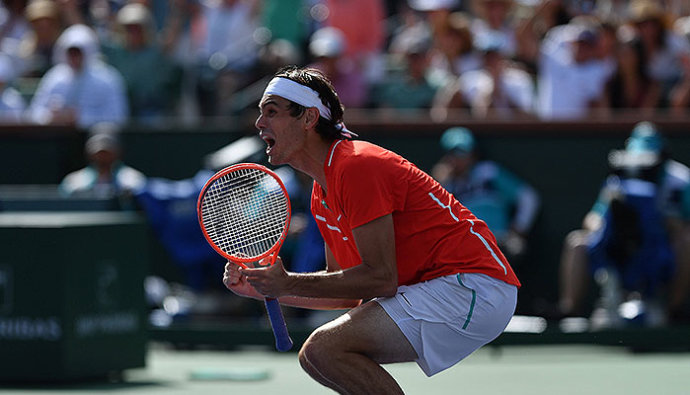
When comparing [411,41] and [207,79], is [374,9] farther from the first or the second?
[207,79]

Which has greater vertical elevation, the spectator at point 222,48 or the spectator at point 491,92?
the spectator at point 222,48

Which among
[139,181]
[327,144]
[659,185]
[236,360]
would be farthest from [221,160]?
[327,144]

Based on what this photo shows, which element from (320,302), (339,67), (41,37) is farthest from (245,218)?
(41,37)

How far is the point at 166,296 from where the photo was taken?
10.9 m

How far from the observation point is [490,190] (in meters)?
Answer: 10.5

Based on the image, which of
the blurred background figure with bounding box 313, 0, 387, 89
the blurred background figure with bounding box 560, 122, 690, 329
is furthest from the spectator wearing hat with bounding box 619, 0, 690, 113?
the blurred background figure with bounding box 313, 0, 387, 89

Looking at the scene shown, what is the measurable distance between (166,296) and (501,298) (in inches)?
250

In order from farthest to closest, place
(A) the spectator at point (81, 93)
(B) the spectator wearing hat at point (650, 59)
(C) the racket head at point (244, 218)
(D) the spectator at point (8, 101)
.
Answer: (D) the spectator at point (8, 101) → (A) the spectator at point (81, 93) → (B) the spectator wearing hat at point (650, 59) → (C) the racket head at point (244, 218)

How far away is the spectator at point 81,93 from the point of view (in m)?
11.7

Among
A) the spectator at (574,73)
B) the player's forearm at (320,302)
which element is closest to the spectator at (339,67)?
the spectator at (574,73)

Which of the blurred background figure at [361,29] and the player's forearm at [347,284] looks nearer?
the player's forearm at [347,284]

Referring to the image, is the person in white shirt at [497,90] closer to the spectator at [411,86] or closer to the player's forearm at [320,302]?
the spectator at [411,86]

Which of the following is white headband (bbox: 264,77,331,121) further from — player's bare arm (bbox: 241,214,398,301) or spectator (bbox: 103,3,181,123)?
spectator (bbox: 103,3,181,123)

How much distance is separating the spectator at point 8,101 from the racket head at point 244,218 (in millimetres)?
6715
